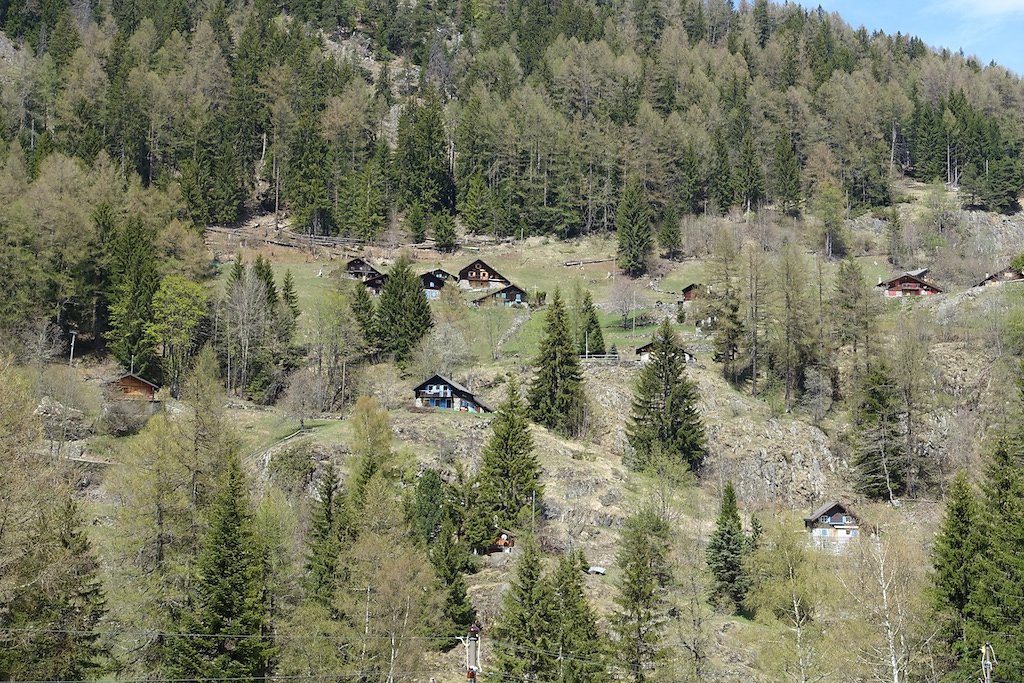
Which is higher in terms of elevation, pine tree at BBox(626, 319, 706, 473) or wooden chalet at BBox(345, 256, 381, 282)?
wooden chalet at BBox(345, 256, 381, 282)

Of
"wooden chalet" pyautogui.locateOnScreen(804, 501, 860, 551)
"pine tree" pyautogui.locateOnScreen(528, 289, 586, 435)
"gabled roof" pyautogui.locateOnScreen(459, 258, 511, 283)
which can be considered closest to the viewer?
"wooden chalet" pyautogui.locateOnScreen(804, 501, 860, 551)

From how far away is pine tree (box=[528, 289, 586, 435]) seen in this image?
67812 millimetres

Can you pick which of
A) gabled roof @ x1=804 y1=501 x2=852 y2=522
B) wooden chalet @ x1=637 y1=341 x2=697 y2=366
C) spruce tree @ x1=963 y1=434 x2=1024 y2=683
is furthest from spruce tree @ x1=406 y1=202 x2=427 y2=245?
spruce tree @ x1=963 y1=434 x2=1024 y2=683

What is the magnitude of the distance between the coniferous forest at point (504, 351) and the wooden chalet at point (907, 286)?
2.99 ft

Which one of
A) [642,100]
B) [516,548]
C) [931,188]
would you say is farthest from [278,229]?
[931,188]

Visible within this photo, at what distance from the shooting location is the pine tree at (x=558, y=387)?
222ft

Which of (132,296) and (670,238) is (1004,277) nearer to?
(670,238)

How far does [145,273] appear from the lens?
73312mm

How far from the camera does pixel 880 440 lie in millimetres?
64812

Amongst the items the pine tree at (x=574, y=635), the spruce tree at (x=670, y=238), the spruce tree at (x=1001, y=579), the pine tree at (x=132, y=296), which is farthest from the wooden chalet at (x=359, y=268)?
the spruce tree at (x=1001, y=579)

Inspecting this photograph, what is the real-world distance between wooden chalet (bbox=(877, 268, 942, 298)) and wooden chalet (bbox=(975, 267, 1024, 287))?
4.55 meters

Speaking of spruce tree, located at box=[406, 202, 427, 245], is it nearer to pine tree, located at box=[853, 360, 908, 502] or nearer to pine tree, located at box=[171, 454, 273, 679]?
pine tree, located at box=[853, 360, 908, 502]

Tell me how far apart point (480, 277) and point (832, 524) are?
4708cm

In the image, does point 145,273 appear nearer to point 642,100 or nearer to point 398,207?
point 398,207
